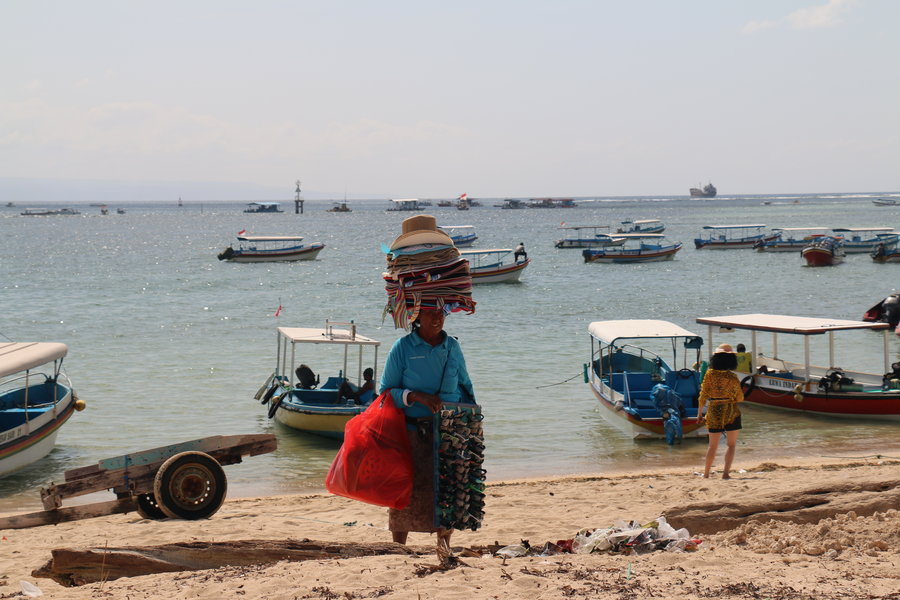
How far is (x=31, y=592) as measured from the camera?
232 inches

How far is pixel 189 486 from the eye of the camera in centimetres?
941

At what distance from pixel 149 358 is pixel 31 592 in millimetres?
21083

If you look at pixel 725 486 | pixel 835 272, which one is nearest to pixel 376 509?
pixel 725 486

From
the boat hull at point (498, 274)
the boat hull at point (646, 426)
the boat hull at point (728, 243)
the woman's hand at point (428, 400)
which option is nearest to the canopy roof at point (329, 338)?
the boat hull at point (646, 426)

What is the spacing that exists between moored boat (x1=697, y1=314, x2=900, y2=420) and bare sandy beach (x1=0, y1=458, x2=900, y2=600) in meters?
7.30

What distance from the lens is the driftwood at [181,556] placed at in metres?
5.96

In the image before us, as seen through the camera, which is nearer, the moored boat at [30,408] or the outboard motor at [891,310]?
the moored boat at [30,408]

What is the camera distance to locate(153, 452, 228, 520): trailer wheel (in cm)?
909

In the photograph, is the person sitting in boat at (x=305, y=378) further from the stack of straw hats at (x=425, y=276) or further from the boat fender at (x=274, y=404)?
the stack of straw hats at (x=425, y=276)

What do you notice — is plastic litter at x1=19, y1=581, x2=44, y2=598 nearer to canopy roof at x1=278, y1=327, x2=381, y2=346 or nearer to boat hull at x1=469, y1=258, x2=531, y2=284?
canopy roof at x1=278, y1=327, x2=381, y2=346

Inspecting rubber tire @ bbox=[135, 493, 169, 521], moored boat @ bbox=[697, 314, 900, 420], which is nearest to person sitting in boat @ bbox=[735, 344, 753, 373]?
moored boat @ bbox=[697, 314, 900, 420]

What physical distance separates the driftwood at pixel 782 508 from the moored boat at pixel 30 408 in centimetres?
978

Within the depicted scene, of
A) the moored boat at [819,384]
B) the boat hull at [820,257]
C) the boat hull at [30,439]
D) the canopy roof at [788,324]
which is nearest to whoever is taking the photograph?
the boat hull at [30,439]

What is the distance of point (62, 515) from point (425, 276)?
5438 mm
